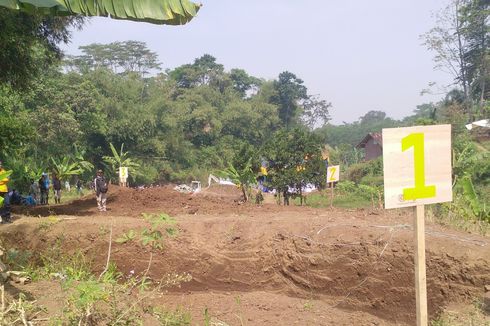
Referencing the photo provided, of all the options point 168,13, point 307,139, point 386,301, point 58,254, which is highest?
point 168,13

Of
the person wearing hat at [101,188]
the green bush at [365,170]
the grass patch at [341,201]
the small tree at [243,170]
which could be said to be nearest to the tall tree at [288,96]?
the green bush at [365,170]

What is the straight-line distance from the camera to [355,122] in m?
102

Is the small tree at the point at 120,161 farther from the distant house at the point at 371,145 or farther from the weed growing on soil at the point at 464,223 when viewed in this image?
the distant house at the point at 371,145

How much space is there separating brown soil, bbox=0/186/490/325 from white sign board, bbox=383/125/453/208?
138 inches

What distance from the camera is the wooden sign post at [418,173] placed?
383cm

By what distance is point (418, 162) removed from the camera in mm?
3934

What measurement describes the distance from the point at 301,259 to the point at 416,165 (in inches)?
193

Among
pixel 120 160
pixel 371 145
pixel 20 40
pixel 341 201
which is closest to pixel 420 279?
pixel 20 40

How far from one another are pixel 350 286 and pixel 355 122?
96.6m

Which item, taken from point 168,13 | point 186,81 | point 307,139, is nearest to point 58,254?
point 168,13

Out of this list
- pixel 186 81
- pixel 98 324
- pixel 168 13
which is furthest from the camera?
pixel 186 81

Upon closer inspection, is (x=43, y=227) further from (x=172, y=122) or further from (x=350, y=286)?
(x=172, y=122)

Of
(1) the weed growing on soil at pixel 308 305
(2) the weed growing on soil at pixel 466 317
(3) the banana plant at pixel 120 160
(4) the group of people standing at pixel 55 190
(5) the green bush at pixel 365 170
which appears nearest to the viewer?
(2) the weed growing on soil at pixel 466 317

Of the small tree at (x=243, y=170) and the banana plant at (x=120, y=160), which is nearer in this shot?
the small tree at (x=243, y=170)
